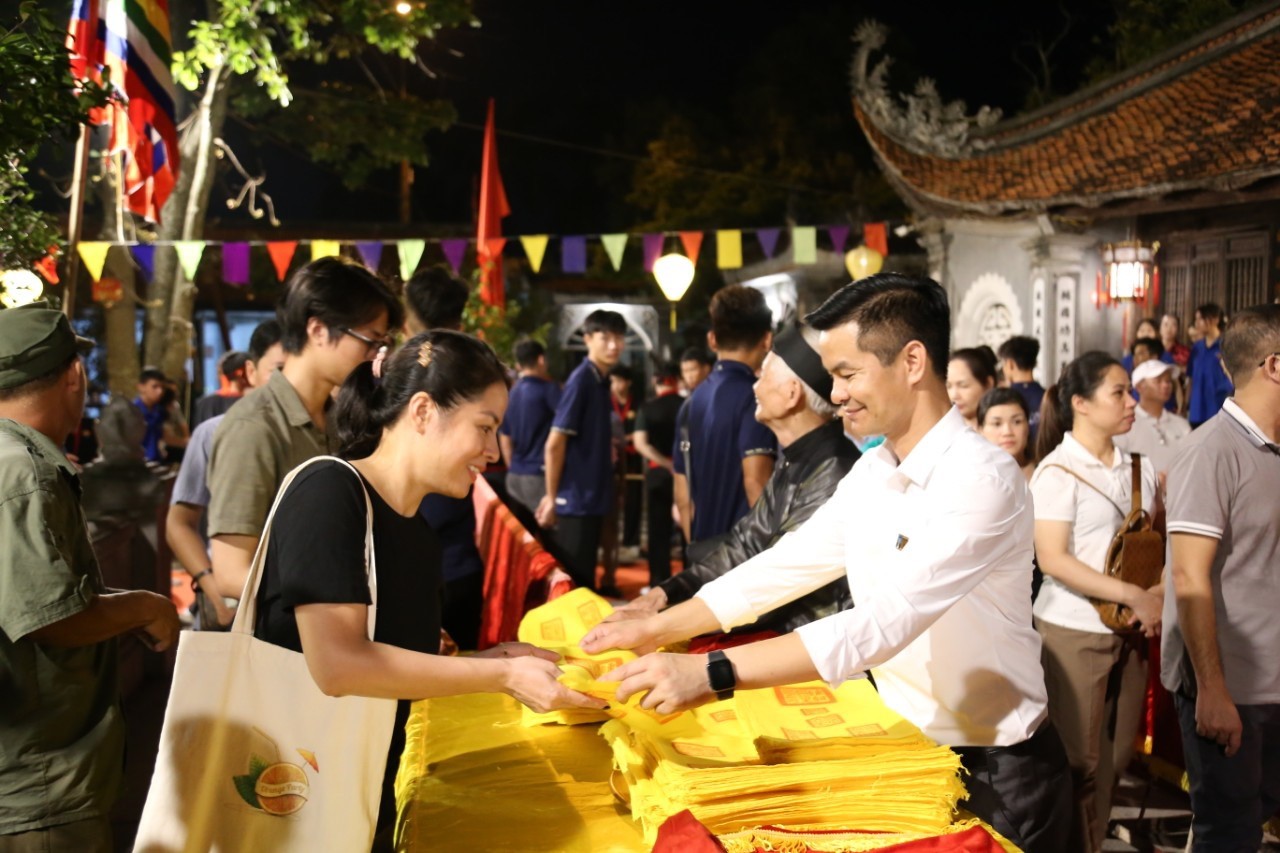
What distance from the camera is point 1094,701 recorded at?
3.84 m

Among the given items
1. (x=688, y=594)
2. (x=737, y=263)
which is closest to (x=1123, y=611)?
(x=688, y=594)

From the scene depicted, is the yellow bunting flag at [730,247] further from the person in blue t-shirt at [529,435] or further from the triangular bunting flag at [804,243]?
the person in blue t-shirt at [529,435]

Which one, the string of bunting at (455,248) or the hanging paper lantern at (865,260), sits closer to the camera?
the string of bunting at (455,248)

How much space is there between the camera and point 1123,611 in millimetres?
3760

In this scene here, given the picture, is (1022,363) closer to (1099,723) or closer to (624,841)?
(1099,723)

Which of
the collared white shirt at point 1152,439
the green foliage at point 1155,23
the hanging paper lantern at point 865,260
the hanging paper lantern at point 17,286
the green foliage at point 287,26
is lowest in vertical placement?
the collared white shirt at point 1152,439

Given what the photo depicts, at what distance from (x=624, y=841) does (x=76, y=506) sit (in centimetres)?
143

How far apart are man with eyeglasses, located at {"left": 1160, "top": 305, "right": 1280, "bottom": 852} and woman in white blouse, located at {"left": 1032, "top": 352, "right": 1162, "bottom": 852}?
651 mm

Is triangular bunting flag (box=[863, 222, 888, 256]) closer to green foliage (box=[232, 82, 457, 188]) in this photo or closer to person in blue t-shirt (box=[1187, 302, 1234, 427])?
person in blue t-shirt (box=[1187, 302, 1234, 427])

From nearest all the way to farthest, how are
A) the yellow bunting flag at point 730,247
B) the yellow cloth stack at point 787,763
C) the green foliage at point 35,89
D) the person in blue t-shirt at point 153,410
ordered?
the yellow cloth stack at point 787,763
the green foliage at point 35,89
the person in blue t-shirt at point 153,410
the yellow bunting flag at point 730,247

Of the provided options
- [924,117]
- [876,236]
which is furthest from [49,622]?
[924,117]

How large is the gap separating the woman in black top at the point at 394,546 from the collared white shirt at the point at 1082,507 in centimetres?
225

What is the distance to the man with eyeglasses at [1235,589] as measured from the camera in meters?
2.98

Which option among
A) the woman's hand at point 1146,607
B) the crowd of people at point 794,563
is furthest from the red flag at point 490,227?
the woman's hand at point 1146,607
